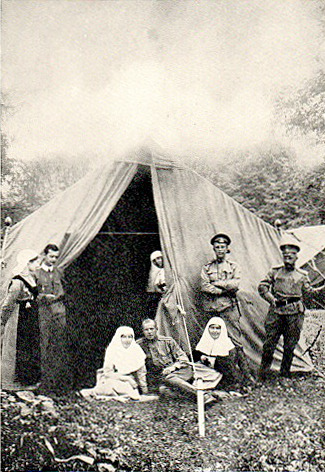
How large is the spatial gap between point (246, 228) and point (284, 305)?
A: 77cm

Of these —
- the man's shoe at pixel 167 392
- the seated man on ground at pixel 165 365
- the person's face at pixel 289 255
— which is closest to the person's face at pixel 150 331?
the seated man on ground at pixel 165 365

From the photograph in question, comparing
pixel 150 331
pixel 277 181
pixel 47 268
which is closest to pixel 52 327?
pixel 47 268

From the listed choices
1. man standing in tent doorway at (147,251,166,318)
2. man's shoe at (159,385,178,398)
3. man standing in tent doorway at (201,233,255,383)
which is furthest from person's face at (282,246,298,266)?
man's shoe at (159,385,178,398)

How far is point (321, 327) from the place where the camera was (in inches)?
162

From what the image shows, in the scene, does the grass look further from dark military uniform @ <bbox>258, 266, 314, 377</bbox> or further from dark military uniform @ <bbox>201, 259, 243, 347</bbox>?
dark military uniform @ <bbox>201, 259, 243, 347</bbox>

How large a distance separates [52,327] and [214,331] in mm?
1409

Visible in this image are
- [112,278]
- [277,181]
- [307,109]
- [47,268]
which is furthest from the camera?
[112,278]

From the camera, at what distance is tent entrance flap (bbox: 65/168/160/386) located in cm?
410

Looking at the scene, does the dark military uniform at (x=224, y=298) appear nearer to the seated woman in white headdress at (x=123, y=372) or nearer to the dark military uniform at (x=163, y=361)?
the dark military uniform at (x=163, y=361)

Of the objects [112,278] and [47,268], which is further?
[112,278]

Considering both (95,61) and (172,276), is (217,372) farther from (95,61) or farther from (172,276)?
(95,61)

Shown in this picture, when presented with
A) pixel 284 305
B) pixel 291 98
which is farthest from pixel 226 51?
pixel 284 305

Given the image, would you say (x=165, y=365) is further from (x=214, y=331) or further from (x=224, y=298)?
(x=224, y=298)

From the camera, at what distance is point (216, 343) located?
3986 mm
